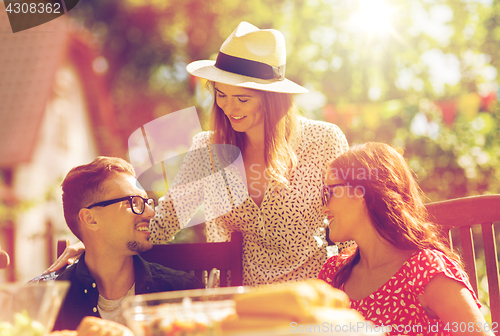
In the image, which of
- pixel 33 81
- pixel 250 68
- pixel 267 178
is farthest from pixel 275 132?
pixel 33 81

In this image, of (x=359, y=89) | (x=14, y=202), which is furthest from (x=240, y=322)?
(x=14, y=202)

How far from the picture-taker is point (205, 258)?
2.52m

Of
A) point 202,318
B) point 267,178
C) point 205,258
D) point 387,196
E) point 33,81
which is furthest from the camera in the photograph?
point 33,81

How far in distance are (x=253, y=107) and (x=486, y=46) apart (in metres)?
6.17

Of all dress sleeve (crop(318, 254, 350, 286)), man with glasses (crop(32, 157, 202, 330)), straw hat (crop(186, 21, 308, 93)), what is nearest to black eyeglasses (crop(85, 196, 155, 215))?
man with glasses (crop(32, 157, 202, 330))

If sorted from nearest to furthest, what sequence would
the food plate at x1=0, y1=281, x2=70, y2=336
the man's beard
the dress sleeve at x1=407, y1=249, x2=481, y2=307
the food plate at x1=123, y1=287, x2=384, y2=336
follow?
the food plate at x1=123, y1=287, x2=384, y2=336 < the food plate at x1=0, y1=281, x2=70, y2=336 < the dress sleeve at x1=407, y1=249, x2=481, y2=307 < the man's beard

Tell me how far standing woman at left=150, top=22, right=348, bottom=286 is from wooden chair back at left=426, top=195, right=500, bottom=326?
64cm

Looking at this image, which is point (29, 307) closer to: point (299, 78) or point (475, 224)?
point (475, 224)

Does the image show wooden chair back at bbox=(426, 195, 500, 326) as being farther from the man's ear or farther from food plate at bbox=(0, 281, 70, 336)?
food plate at bbox=(0, 281, 70, 336)

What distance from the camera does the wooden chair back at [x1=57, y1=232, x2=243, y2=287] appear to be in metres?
2.49

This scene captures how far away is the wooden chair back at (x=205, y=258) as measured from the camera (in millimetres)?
2490

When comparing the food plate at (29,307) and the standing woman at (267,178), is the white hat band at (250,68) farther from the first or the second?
the food plate at (29,307)

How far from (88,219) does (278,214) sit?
1.01 meters

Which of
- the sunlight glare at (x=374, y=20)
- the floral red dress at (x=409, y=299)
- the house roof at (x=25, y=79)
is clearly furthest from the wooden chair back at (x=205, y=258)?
the house roof at (x=25, y=79)
